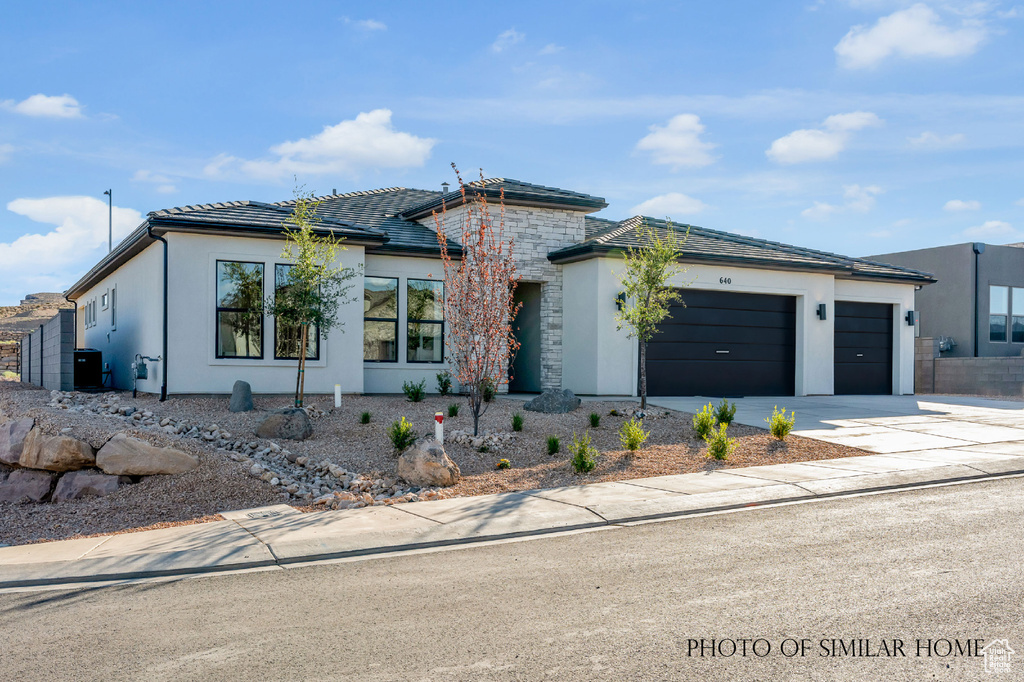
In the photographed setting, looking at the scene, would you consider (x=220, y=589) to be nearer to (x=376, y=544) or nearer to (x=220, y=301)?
(x=376, y=544)

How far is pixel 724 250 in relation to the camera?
20281 mm

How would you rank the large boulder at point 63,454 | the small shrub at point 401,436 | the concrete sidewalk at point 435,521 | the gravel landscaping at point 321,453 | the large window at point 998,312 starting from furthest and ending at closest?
the large window at point 998,312
the small shrub at point 401,436
the large boulder at point 63,454
the gravel landscaping at point 321,453
the concrete sidewalk at point 435,521

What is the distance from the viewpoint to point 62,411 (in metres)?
13.6

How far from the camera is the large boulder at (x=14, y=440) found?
1221 cm

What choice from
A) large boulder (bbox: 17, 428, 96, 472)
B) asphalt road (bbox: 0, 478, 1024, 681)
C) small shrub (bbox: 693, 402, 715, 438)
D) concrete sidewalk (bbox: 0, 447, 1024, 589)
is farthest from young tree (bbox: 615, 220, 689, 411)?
large boulder (bbox: 17, 428, 96, 472)

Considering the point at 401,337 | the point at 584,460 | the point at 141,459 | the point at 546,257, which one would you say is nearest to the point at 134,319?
the point at 401,337

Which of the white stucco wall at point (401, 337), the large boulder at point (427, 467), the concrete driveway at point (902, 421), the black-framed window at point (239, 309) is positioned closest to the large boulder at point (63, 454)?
the large boulder at point (427, 467)

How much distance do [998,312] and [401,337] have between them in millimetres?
22590

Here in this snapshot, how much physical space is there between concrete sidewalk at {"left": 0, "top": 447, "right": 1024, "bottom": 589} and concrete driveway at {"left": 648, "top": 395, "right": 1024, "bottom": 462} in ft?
4.77

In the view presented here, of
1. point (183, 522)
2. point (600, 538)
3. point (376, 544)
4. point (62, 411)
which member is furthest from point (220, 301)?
point (600, 538)

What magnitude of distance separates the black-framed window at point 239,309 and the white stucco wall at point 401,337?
2664 millimetres

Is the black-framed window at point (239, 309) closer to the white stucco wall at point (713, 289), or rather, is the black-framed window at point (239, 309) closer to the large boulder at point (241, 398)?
the large boulder at point (241, 398)

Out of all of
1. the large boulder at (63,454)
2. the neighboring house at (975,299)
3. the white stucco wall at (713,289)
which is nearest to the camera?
the large boulder at (63,454)

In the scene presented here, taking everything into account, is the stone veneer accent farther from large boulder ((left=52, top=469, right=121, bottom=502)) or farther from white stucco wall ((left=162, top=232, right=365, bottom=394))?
large boulder ((left=52, top=469, right=121, bottom=502))
